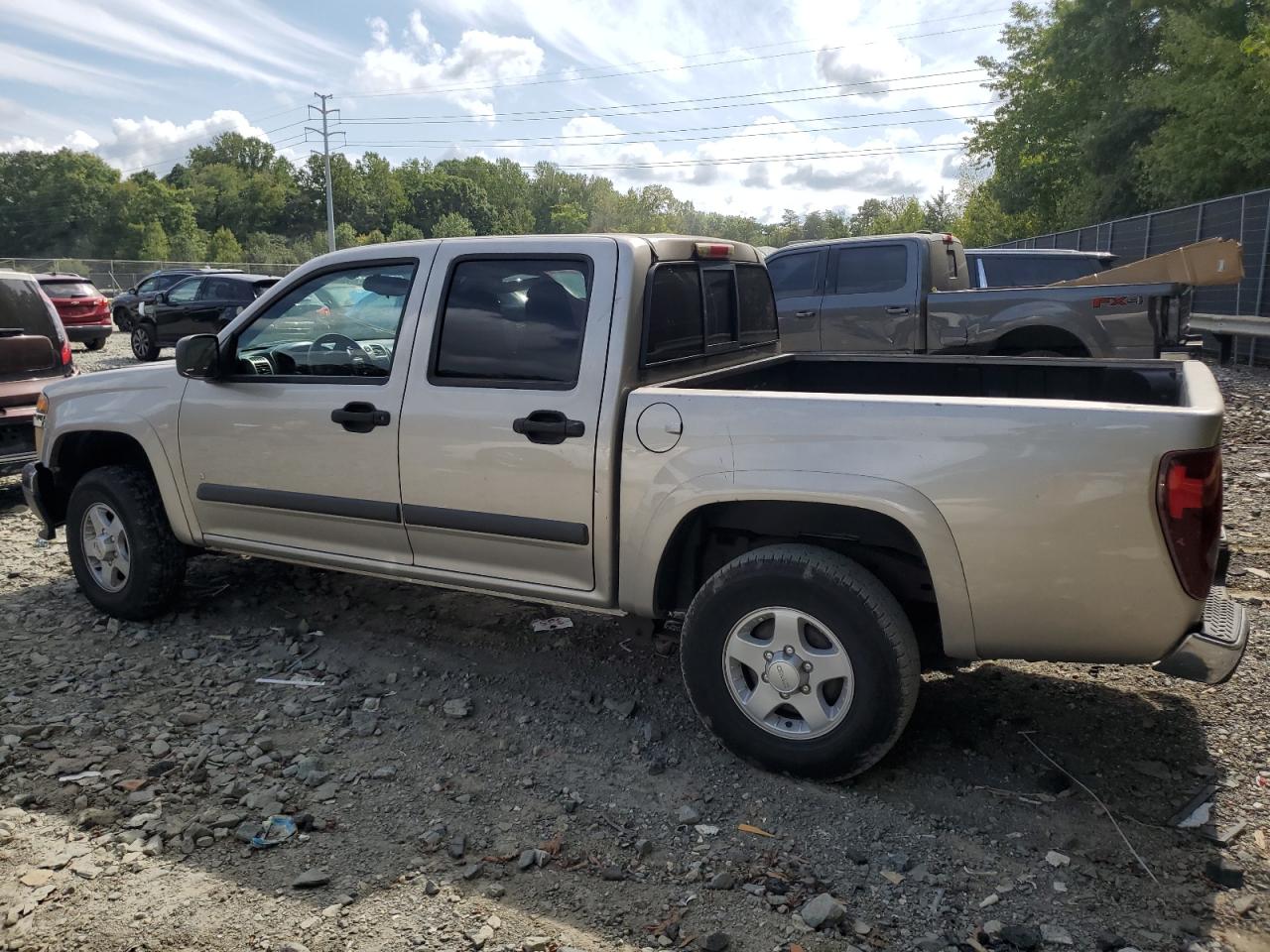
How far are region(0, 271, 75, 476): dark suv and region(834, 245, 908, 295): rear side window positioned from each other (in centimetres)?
729

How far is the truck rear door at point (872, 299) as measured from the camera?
963 centimetres

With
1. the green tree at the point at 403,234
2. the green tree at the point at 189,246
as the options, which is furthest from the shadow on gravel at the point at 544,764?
the green tree at the point at 189,246

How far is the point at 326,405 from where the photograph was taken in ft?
13.8

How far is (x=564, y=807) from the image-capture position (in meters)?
3.26

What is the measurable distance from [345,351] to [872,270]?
22.9ft

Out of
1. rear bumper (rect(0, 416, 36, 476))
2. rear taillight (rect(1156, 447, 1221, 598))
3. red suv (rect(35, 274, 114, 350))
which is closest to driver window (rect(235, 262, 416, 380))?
rear taillight (rect(1156, 447, 1221, 598))

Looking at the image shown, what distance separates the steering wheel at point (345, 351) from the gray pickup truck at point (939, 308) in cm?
578

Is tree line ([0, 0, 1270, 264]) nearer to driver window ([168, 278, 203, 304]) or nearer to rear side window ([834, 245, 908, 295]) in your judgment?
rear side window ([834, 245, 908, 295])

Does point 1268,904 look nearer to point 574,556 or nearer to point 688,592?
point 688,592

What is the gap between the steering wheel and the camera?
4.22 metres

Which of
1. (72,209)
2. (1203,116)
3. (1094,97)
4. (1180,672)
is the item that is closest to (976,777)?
(1180,672)

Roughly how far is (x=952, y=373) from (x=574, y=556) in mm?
2064

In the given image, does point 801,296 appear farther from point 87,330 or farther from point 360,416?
point 87,330

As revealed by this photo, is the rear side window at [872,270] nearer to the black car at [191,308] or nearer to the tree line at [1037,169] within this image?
the tree line at [1037,169]
